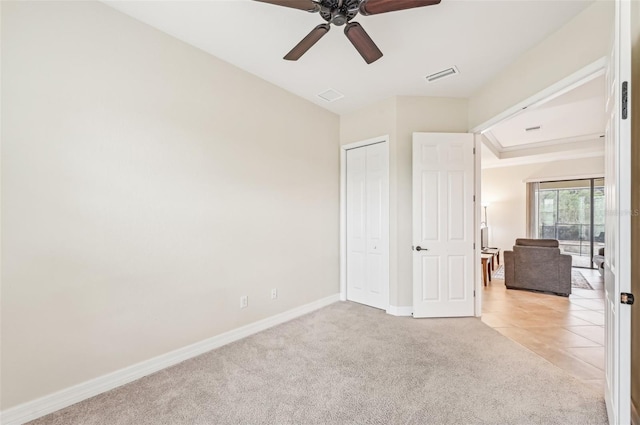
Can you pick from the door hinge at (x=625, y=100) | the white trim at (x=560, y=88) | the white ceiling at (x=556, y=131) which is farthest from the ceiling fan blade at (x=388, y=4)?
the white ceiling at (x=556, y=131)

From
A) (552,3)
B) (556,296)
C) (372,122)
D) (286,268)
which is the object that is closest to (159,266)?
(286,268)

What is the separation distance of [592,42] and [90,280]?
406cm

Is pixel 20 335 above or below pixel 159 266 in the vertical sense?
below

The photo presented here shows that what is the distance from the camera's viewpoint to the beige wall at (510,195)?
22.9ft

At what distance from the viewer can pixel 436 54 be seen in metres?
2.72

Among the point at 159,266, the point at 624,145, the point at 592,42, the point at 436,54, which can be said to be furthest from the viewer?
the point at 436,54

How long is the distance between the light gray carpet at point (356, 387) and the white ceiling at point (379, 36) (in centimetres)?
285

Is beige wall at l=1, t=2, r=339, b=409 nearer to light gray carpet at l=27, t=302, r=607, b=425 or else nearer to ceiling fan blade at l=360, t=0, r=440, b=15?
light gray carpet at l=27, t=302, r=607, b=425

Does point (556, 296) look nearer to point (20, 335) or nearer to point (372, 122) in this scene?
point (372, 122)

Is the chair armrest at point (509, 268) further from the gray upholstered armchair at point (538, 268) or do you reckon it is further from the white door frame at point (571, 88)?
the white door frame at point (571, 88)

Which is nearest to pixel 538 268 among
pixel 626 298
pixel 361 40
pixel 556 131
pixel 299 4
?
pixel 556 131

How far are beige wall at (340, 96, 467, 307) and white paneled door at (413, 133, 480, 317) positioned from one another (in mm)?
164

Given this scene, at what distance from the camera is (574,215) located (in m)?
6.90

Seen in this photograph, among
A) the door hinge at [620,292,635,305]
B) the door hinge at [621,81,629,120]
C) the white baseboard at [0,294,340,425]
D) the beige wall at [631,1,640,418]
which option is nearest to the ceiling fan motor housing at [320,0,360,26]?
the door hinge at [621,81,629,120]
